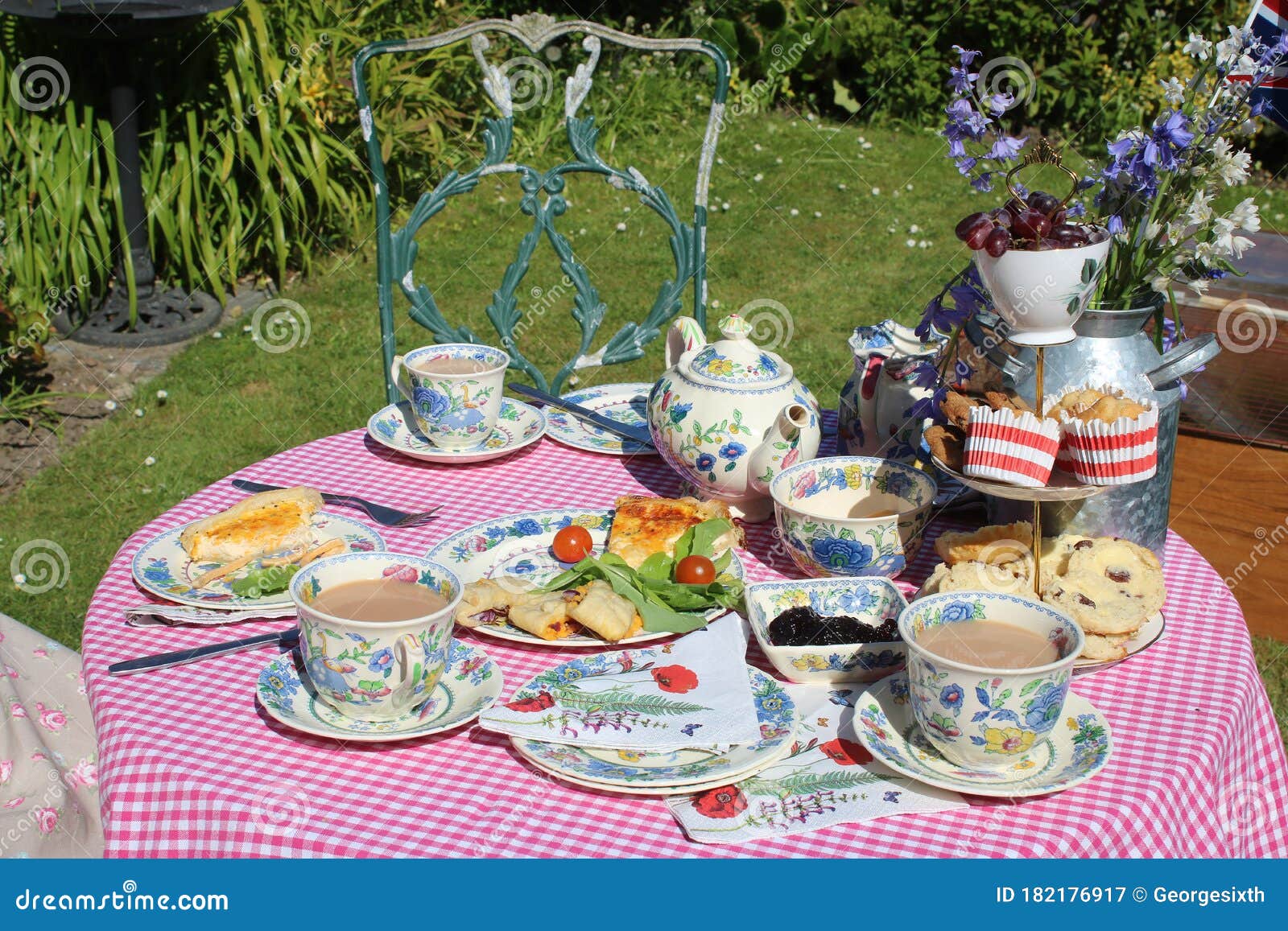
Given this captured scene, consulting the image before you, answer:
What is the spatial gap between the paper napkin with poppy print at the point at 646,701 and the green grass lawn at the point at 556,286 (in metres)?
2.90

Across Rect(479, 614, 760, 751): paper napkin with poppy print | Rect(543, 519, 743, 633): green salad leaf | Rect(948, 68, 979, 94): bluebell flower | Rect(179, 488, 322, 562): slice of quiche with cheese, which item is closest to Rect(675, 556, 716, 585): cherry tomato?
Rect(543, 519, 743, 633): green salad leaf

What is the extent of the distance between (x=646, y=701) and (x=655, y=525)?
529mm

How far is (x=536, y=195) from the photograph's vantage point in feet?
11.1

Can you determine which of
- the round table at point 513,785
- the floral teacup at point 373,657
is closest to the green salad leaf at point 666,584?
the round table at point 513,785

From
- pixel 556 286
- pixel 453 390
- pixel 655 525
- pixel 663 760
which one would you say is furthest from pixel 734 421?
pixel 556 286

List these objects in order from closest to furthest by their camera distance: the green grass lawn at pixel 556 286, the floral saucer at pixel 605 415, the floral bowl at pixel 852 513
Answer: the floral bowl at pixel 852 513 < the floral saucer at pixel 605 415 < the green grass lawn at pixel 556 286

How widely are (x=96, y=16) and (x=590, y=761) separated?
5.42 meters

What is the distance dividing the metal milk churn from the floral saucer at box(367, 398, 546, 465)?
1.07 meters

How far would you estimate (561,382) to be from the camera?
3479mm

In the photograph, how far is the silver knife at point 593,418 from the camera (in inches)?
115

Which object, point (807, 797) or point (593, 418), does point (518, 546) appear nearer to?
point (593, 418)

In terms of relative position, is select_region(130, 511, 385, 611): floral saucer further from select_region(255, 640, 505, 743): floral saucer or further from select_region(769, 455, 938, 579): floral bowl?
select_region(769, 455, 938, 579): floral bowl

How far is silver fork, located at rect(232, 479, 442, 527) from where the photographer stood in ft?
8.21

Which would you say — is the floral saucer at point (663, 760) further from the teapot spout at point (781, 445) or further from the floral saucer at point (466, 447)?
the floral saucer at point (466, 447)
